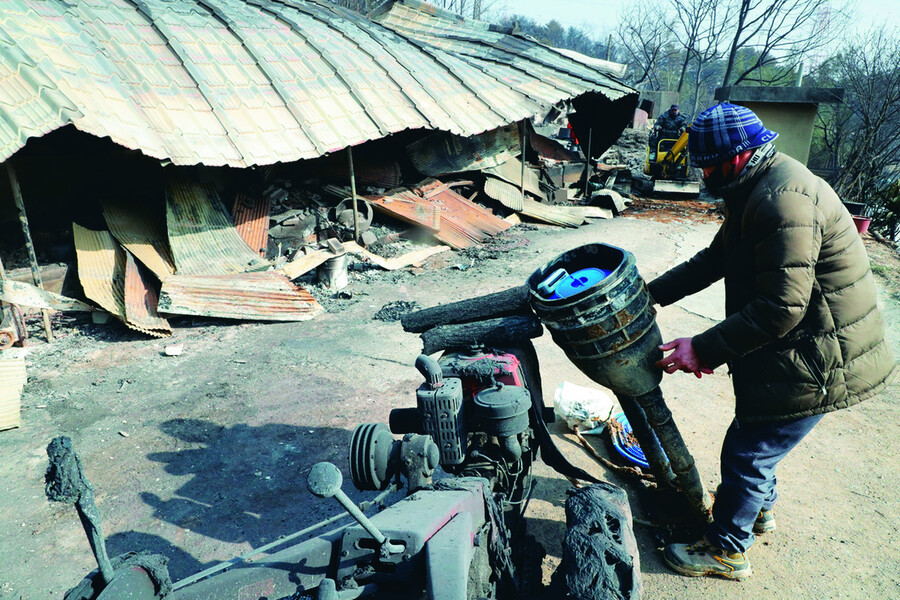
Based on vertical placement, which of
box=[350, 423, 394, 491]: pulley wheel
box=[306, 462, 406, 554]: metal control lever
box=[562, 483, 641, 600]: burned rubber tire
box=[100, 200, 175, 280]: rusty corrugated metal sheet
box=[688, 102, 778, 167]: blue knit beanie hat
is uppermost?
box=[688, 102, 778, 167]: blue knit beanie hat

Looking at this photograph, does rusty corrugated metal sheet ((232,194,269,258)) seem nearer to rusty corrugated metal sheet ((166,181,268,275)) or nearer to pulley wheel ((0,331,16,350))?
rusty corrugated metal sheet ((166,181,268,275))

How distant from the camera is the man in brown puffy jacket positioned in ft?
7.68

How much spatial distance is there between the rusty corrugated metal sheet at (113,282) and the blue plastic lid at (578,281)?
16.6 feet

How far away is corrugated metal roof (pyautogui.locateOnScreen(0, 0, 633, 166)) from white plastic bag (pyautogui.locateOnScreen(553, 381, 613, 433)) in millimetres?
4847

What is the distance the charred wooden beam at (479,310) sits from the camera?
10.0 feet

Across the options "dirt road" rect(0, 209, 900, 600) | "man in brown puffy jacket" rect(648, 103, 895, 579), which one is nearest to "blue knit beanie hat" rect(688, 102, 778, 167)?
"man in brown puffy jacket" rect(648, 103, 895, 579)

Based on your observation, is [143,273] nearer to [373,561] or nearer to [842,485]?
[373,561]

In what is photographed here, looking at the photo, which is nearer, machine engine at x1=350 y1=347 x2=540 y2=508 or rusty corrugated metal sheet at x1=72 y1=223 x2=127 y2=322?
machine engine at x1=350 y1=347 x2=540 y2=508

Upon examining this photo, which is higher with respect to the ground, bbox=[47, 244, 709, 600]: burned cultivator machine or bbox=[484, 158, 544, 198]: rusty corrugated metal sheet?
bbox=[47, 244, 709, 600]: burned cultivator machine

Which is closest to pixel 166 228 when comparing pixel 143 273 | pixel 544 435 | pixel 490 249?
pixel 143 273

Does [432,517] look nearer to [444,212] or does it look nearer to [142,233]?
[142,233]

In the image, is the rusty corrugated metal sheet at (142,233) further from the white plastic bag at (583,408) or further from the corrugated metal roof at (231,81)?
the white plastic bag at (583,408)

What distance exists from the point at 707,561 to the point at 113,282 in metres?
6.46

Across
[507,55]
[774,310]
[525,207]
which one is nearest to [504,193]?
A: [525,207]
